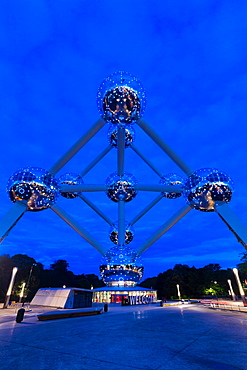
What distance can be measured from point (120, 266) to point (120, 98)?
431 inches

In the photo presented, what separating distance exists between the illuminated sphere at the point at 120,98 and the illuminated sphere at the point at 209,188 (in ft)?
13.7

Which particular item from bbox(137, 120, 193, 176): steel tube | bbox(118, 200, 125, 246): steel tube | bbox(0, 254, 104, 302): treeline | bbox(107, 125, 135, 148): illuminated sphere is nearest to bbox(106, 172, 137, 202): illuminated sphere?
bbox(118, 200, 125, 246): steel tube

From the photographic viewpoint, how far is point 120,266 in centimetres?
1628

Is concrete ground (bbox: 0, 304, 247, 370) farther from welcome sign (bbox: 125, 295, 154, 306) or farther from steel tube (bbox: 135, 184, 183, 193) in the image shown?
welcome sign (bbox: 125, 295, 154, 306)

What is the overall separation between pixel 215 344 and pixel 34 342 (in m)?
4.65

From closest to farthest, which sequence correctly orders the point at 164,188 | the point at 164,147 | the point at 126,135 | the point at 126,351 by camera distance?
the point at 126,351, the point at 164,147, the point at 164,188, the point at 126,135

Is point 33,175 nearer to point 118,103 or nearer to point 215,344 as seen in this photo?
point 118,103

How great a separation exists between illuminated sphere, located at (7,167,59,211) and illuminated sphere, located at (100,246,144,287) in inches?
264

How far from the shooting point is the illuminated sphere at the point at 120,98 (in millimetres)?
10555

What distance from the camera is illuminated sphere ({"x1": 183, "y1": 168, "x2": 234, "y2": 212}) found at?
1127 cm

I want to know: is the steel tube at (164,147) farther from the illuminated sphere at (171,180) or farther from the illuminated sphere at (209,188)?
the illuminated sphere at (171,180)


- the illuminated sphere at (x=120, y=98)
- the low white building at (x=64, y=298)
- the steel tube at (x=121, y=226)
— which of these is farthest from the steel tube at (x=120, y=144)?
the low white building at (x=64, y=298)

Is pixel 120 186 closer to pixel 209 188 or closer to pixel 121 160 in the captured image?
pixel 121 160

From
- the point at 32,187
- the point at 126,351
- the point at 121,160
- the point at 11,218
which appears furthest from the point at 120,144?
the point at 126,351
